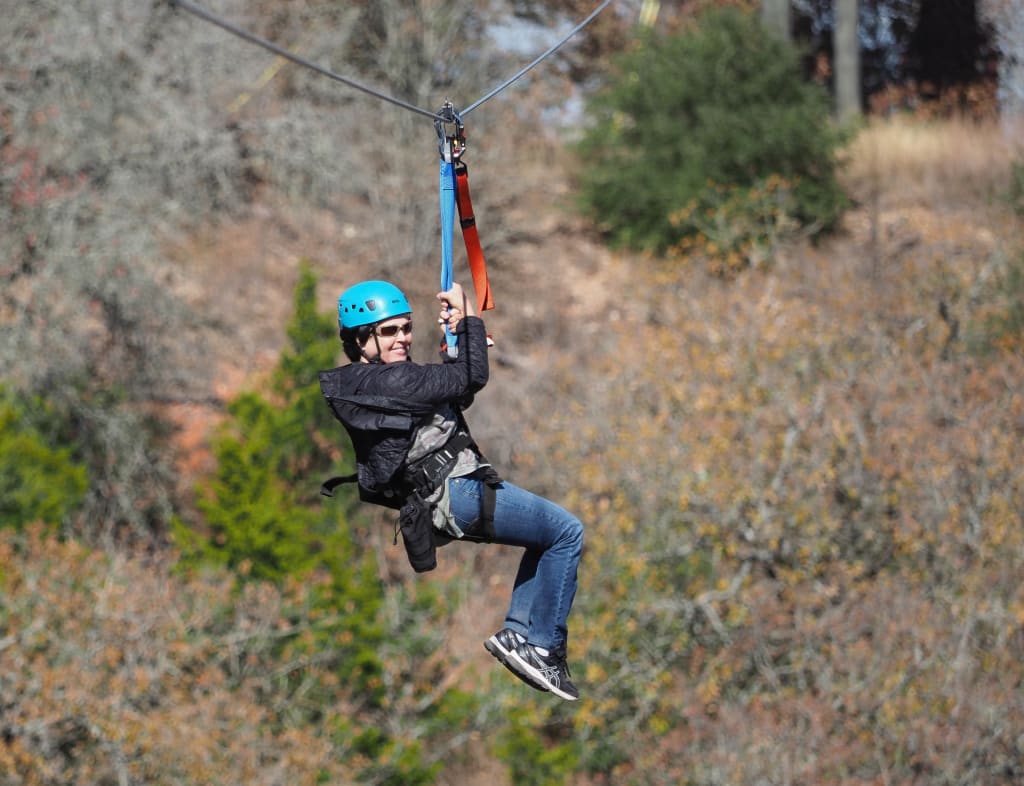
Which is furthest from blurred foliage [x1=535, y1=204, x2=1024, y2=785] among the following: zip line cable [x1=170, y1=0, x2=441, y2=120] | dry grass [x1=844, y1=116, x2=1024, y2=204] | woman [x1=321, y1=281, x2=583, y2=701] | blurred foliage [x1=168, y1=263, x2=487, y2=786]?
zip line cable [x1=170, y1=0, x2=441, y2=120]

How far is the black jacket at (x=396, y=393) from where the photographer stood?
17.3 feet

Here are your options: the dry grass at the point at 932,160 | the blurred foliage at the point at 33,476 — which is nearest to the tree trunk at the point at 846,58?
the dry grass at the point at 932,160

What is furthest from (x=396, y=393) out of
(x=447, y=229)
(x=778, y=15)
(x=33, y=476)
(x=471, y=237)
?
(x=778, y=15)

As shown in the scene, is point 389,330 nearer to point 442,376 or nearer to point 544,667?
point 442,376

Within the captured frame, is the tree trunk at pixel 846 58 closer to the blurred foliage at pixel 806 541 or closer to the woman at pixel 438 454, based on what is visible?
the blurred foliage at pixel 806 541

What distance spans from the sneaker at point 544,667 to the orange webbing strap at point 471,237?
1435mm

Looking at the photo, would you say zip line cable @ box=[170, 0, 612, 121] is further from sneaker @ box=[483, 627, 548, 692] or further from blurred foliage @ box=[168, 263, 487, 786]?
blurred foliage @ box=[168, 263, 487, 786]

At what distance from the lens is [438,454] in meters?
5.50

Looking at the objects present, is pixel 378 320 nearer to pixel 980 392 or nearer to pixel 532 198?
pixel 980 392

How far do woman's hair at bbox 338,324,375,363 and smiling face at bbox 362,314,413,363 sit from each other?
18 millimetres

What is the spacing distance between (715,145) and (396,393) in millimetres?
20396

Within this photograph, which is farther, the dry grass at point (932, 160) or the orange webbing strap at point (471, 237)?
the dry grass at point (932, 160)

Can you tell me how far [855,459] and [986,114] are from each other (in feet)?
37.1

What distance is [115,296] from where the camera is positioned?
2000 cm
